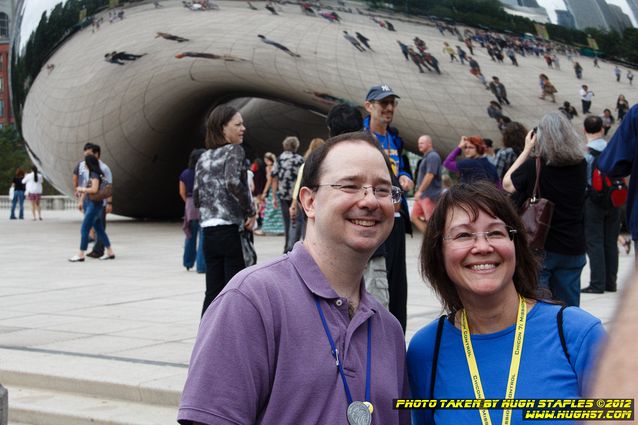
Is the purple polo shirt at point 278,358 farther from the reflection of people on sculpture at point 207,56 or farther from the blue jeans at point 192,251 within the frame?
the reflection of people on sculpture at point 207,56

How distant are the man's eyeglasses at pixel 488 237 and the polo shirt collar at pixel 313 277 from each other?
1.13 ft

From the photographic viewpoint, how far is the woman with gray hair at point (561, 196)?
5.13 m

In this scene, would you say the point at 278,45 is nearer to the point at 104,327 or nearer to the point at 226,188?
the point at 104,327

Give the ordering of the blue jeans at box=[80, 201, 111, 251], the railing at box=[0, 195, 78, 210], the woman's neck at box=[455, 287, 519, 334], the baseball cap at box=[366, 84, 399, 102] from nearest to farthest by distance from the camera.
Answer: the woman's neck at box=[455, 287, 519, 334] < the baseball cap at box=[366, 84, 399, 102] < the blue jeans at box=[80, 201, 111, 251] < the railing at box=[0, 195, 78, 210]

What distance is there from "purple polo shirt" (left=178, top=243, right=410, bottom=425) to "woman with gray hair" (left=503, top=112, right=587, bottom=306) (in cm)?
330

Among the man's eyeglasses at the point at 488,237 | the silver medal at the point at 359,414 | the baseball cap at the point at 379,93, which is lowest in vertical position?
the silver medal at the point at 359,414

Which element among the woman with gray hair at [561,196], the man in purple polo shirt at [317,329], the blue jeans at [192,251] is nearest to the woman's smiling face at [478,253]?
the man in purple polo shirt at [317,329]

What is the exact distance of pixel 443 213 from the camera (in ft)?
8.12

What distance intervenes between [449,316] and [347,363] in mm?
570

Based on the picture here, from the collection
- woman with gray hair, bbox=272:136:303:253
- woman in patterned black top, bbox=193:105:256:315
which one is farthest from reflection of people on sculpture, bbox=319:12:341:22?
woman in patterned black top, bbox=193:105:256:315

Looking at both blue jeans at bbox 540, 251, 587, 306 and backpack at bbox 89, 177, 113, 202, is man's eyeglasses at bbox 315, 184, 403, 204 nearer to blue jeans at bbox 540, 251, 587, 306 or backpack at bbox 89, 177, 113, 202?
blue jeans at bbox 540, 251, 587, 306

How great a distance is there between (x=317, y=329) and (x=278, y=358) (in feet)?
0.35

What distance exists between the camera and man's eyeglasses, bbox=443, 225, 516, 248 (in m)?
2.41

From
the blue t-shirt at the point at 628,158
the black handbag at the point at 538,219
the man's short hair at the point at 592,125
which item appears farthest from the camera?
the man's short hair at the point at 592,125
